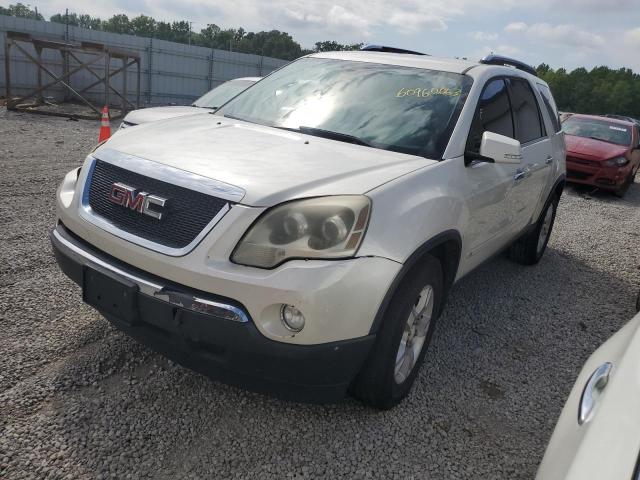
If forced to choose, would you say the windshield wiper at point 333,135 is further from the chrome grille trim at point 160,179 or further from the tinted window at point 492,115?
the chrome grille trim at point 160,179

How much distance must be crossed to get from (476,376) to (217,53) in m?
23.2

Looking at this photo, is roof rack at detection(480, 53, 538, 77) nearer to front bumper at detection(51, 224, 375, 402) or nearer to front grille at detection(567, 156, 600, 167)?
front bumper at detection(51, 224, 375, 402)

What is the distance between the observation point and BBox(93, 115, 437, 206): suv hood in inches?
89.6

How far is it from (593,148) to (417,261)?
31.8 feet

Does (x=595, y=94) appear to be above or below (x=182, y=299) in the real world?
above

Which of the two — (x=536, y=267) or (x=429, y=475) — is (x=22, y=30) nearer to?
(x=536, y=267)

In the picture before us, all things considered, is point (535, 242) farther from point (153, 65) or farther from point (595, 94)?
point (595, 94)

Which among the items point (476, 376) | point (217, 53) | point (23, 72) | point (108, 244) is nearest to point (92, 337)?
point (108, 244)

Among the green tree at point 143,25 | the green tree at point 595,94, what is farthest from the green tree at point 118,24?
the green tree at point 595,94

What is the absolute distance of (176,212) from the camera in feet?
7.39

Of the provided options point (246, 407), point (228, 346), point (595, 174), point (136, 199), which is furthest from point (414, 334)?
point (595, 174)

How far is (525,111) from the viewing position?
14.2 ft

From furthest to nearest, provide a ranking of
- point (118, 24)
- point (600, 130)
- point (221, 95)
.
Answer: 1. point (118, 24)
2. point (600, 130)
3. point (221, 95)

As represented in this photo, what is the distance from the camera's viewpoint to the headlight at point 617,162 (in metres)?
10.2
